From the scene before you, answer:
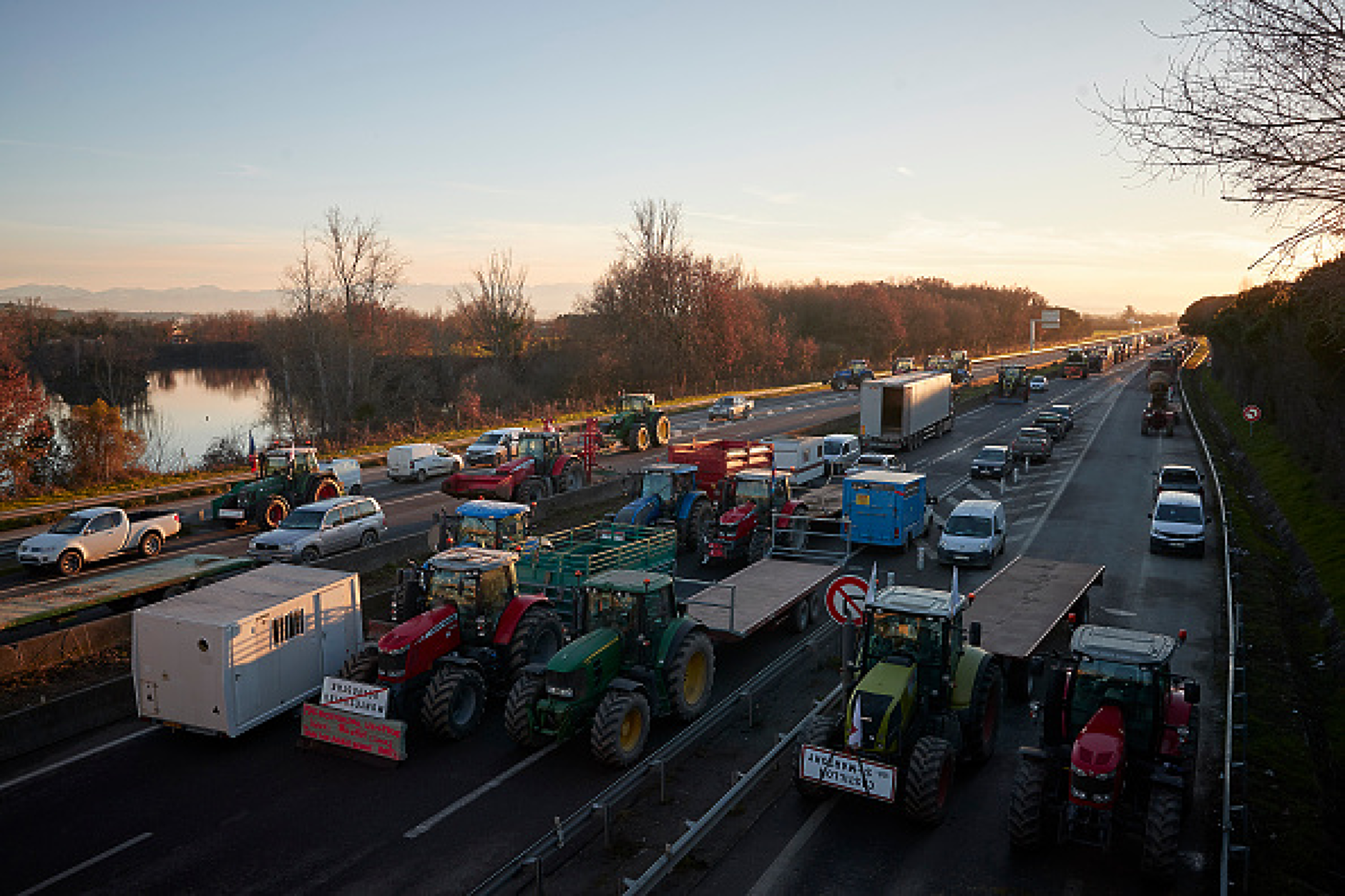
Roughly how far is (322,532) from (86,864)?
47.4 feet

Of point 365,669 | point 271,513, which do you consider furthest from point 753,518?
point 271,513

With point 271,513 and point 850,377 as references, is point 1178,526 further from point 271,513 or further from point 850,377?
point 850,377

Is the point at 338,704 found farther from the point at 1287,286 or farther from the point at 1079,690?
the point at 1287,286

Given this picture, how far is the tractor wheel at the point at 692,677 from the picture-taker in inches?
518

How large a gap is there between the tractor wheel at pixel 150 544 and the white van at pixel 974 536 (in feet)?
73.1

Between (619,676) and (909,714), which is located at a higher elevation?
(909,714)

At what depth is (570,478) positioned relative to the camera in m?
32.3

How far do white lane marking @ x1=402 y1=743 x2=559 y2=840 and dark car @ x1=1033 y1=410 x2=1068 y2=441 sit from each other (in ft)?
134

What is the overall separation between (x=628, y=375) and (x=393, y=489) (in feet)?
133

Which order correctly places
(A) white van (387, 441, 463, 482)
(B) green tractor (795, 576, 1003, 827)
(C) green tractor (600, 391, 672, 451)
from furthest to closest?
(C) green tractor (600, 391, 672, 451)
(A) white van (387, 441, 463, 482)
(B) green tractor (795, 576, 1003, 827)

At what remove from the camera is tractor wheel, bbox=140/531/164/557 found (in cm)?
2538

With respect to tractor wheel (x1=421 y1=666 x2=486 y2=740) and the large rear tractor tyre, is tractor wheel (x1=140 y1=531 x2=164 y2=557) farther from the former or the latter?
the large rear tractor tyre

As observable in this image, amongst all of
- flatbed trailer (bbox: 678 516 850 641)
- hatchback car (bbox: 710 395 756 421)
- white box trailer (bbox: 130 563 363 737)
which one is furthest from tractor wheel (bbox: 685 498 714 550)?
hatchback car (bbox: 710 395 756 421)

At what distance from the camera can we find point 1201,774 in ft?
40.1
